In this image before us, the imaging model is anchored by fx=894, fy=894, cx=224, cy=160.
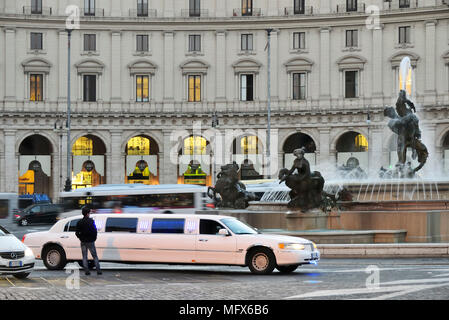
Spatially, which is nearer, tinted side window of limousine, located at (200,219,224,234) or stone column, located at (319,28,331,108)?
tinted side window of limousine, located at (200,219,224,234)

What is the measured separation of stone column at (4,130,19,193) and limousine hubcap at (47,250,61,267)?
5713cm

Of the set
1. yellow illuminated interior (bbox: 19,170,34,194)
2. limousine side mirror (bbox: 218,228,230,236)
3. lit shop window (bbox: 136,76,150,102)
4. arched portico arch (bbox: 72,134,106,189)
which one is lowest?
limousine side mirror (bbox: 218,228,230,236)

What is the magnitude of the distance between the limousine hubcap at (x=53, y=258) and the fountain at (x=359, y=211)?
8.15 m

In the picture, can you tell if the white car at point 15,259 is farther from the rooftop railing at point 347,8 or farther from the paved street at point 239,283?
the rooftop railing at point 347,8

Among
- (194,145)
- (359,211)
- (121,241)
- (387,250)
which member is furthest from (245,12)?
(121,241)

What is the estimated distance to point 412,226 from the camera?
2888cm

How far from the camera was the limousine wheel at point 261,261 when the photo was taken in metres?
21.5

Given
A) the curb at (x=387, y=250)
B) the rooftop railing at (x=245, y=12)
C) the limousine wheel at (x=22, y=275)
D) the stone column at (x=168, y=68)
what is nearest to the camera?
the limousine wheel at (x=22, y=275)

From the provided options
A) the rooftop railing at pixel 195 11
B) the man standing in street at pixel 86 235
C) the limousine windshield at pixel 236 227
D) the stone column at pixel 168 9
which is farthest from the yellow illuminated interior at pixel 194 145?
the man standing in street at pixel 86 235

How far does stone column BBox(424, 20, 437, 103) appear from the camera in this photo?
76.7m

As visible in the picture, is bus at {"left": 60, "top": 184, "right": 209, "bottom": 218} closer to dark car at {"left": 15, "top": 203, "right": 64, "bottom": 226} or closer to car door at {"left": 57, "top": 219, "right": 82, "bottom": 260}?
dark car at {"left": 15, "top": 203, "right": 64, "bottom": 226}

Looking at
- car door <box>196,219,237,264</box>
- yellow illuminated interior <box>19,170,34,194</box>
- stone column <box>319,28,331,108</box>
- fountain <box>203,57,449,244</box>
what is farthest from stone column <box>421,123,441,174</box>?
car door <box>196,219,237,264</box>

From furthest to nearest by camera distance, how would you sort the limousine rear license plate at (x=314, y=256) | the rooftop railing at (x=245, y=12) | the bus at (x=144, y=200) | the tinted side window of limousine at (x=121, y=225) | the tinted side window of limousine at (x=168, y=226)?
the rooftop railing at (x=245, y=12), the bus at (x=144, y=200), the tinted side window of limousine at (x=121, y=225), the tinted side window of limousine at (x=168, y=226), the limousine rear license plate at (x=314, y=256)
